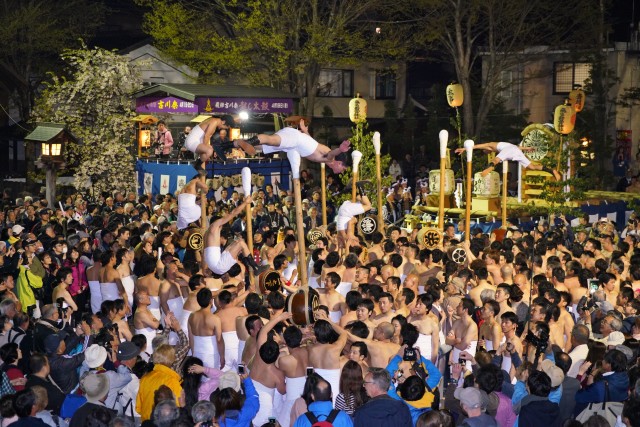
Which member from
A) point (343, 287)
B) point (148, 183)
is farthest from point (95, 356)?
point (148, 183)

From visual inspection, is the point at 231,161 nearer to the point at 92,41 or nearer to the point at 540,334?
the point at 92,41

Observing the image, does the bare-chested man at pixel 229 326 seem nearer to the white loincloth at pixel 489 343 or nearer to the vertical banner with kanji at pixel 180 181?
the white loincloth at pixel 489 343

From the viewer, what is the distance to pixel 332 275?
43.3 feet

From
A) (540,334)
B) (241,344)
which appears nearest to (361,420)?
(540,334)

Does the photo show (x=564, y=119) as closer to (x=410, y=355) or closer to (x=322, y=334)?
(x=322, y=334)

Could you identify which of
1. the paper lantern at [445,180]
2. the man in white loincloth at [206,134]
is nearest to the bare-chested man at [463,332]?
the man in white loincloth at [206,134]

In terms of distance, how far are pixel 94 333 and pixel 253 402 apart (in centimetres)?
294

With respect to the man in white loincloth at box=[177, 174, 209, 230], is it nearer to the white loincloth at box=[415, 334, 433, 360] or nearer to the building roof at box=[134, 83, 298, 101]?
the white loincloth at box=[415, 334, 433, 360]

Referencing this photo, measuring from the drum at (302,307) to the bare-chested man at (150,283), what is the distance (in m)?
4.29

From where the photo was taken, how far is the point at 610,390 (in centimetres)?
977

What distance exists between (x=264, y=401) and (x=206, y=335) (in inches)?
77.8

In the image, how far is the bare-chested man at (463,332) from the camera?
12.2 meters

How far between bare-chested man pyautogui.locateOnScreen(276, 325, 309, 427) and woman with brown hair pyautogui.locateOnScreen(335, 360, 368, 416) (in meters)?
0.95

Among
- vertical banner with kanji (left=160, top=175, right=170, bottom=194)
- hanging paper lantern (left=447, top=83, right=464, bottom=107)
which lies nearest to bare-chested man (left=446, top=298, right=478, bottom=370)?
hanging paper lantern (left=447, top=83, right=464, bottom=107)
